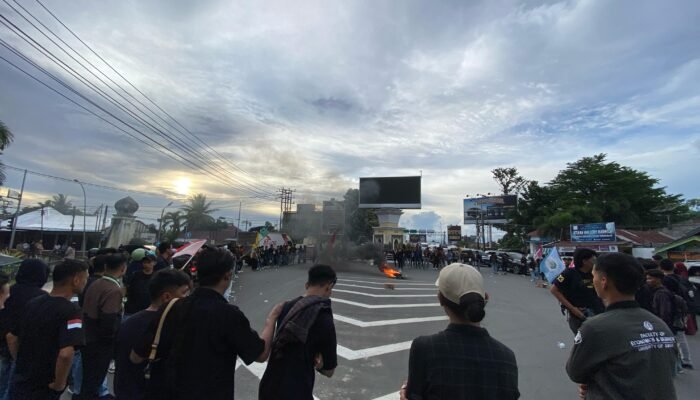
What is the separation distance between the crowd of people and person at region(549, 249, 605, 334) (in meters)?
2.29

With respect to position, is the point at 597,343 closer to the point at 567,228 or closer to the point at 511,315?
the point at 511,315

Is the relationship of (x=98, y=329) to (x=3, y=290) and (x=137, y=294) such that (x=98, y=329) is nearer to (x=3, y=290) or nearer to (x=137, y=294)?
(x=3, y=290)

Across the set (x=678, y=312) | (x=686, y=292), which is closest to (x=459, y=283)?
(x=678, y=312)

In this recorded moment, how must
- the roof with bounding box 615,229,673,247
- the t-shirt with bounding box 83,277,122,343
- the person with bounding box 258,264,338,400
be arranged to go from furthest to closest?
the roof with bounding box 615,229,673,247, the t-shirt with bounding box 83,277,122,343, the person with bounding box 258,264,338,400

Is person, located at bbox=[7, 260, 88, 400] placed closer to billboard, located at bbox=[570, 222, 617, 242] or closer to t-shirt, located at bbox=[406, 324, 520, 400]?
t-shirt, located at bbox=[406, 324, 520, 400]

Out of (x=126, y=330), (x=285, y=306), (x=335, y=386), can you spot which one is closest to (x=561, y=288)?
(x=335, y=386)

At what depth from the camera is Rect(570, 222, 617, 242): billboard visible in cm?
2080

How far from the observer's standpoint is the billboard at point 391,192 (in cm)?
3950

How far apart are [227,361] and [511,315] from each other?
382 inches

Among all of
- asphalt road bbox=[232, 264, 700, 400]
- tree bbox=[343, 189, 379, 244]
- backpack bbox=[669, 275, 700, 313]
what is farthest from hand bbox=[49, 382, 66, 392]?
tree bbox=[343, 189, 379, 244]

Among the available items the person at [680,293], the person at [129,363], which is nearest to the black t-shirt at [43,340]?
the person at [129,363]

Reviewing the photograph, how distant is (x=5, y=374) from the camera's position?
337 cm

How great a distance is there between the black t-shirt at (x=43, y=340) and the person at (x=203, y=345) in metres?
0.84

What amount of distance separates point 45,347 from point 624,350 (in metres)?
4.12
